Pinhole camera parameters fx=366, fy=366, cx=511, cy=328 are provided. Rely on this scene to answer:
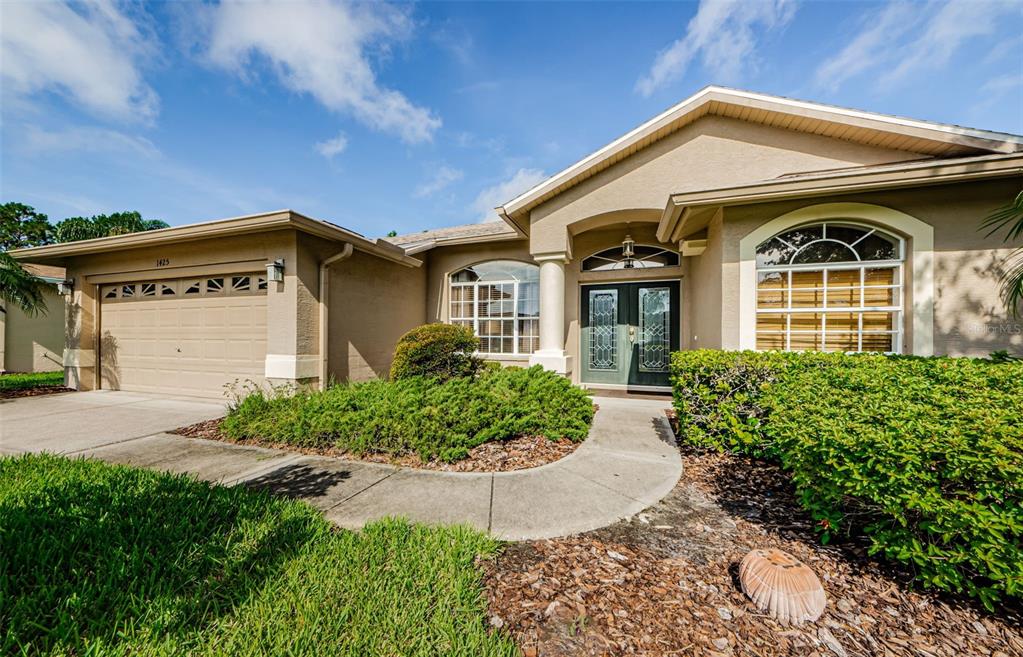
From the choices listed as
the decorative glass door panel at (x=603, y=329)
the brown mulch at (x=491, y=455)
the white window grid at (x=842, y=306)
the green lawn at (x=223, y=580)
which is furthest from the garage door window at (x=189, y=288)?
the white window grid at (x=842, y=306)

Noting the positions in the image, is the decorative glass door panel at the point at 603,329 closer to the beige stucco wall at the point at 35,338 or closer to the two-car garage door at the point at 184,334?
the two-car garage door at the point at 184,334

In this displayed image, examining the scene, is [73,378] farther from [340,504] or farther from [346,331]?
[340,504]

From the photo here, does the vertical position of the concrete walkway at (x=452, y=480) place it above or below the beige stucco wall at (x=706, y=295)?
below

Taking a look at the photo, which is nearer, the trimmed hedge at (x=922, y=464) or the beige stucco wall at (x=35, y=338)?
the trimmed hedge at (x=922, y=464)

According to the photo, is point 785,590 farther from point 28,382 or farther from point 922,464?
point 28,382

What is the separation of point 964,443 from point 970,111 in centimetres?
858

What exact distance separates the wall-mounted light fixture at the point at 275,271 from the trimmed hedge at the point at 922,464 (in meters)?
7.35

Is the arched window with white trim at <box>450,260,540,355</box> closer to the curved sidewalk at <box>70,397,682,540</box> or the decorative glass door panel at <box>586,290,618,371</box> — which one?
the decorative glass door panel at <box>586,290,618,371</box>

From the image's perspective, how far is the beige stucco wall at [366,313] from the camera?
736 cm

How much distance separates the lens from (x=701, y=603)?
2020 millimetres

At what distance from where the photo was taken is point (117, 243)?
297 inches

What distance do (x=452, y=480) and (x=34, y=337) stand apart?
16.9 m

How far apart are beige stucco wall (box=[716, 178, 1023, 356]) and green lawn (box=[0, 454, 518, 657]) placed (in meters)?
6.83

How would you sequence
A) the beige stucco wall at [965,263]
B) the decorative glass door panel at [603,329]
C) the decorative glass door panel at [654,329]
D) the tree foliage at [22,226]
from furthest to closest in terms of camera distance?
the tree foliage at [22,226]
the decorative glass door panel at [603,329]
the decorative glass door panel at [654,329]
the beige stucco wall at [965,263]
